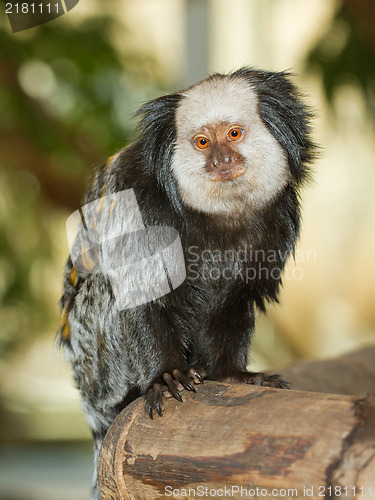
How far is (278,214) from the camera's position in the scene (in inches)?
111

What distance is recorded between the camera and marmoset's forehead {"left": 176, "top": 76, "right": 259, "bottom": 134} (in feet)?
8.79

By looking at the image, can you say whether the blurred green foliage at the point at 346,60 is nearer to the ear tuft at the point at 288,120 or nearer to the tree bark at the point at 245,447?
the ear tuft at the point at 288,120

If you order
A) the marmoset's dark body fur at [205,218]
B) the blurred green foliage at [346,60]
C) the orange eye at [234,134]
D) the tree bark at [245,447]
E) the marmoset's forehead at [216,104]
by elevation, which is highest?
the blurred green foliage at [346,60]

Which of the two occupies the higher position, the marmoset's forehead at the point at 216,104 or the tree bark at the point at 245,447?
the marmoset's forehead at the point at 216,104

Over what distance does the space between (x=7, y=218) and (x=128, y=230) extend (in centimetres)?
367

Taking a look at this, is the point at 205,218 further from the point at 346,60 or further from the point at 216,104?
the point at 346,60

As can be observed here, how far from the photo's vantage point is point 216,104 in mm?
2691

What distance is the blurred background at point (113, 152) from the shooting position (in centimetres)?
559

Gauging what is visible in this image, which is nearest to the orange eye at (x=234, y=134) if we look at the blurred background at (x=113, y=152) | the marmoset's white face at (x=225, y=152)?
the marmoset's white face at (x=225, y=152)

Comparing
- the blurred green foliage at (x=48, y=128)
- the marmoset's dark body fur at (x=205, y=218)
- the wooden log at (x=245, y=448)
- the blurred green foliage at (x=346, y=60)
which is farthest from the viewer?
the blurred green foliage at (x=346, y=60)

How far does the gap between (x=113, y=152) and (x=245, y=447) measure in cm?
398

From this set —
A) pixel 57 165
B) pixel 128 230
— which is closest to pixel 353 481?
pixel 128 230

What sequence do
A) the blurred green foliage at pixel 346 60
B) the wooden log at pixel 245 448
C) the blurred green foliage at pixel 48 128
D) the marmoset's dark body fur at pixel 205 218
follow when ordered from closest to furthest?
the wooden log at pixel 245 448 < the marmoset's dark body fur at pixel 205 218 < the blurred green foliage at pixel 48 128 < the blurred green foliage at pixel 346 60

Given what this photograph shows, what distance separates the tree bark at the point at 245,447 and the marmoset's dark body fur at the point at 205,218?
1.54ft
